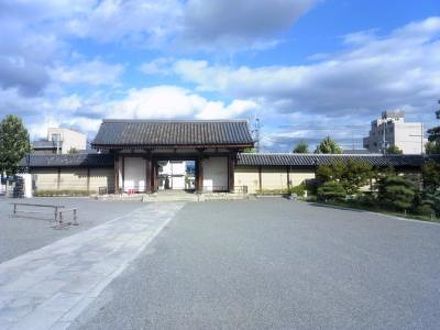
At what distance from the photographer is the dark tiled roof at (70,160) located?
108 feet

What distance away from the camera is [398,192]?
18.8 meters

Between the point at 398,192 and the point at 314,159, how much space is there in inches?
582

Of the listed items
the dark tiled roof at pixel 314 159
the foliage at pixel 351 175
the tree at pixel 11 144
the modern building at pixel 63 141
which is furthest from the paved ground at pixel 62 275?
the modern building at pixel 63 141

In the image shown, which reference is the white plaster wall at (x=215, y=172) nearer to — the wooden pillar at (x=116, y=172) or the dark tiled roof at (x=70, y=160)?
the wooden pillar at (x=116, y=172)

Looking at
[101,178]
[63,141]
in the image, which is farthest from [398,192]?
[63,141]

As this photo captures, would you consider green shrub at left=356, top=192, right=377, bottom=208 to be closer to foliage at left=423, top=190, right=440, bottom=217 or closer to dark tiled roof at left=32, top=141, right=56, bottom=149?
foliage at left=423, top=190, right=440, bottom=217

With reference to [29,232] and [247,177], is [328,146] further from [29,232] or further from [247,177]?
[29,232]

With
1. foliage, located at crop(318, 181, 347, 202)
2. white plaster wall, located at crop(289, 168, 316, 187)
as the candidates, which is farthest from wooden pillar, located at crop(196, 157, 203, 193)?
foliage, located at crop(318, 181, 347, 202)

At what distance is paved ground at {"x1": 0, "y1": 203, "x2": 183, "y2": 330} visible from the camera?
17.0 feet

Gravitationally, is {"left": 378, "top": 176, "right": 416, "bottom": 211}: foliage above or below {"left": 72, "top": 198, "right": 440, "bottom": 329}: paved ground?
above

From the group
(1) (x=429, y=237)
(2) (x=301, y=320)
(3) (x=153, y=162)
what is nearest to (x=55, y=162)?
(3) (x=153, y=162)

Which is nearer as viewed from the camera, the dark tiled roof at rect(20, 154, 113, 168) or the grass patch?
the grass patch

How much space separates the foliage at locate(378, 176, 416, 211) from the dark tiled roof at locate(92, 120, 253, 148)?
35.8 ft

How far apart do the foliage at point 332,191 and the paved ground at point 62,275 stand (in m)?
15.4
